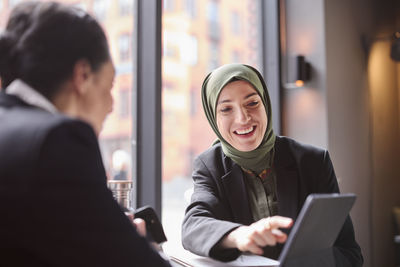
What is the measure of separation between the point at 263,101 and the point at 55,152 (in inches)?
42.9

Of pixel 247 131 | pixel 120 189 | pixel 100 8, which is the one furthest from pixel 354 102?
pixel 120 189

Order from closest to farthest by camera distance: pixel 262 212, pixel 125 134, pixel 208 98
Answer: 1. pixel 262 212
2. pixel 208 98
3. pixel 125 134

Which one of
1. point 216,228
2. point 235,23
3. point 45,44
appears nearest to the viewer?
point 45,44

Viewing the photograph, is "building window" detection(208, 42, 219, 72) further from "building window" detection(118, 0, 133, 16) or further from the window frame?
"building window" detection(118, 0, 133, 16)

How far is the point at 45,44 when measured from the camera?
771 millimetres

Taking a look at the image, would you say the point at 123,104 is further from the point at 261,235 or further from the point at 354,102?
the point at 354,102

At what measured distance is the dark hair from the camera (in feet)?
2.54

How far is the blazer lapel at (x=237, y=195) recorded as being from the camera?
5.09ft

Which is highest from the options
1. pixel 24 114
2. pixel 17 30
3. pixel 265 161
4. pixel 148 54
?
pixel 148 54

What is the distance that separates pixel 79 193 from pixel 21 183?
0.08 metres

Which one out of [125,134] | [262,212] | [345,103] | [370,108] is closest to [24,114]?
[262,212]

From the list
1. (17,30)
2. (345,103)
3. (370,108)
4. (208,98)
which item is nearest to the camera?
(17,30)

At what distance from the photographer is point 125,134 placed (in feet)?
8.46

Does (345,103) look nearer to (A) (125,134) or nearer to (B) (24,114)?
(A) (125,134)
